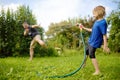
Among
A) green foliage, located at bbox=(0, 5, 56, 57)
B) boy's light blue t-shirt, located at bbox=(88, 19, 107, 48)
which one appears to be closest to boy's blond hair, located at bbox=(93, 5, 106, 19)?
boy's light blue t-shirt, located at bbox=(88, 19, 107, 48)

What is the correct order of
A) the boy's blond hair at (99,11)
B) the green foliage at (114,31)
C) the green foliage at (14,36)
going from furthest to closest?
1. the green foliage at (114,31)
2. the green foliage at (14,36)
3. the boy's blond hair at (99,11)

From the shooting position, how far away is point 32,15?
15.4 metres

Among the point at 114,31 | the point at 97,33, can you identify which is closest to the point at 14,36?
the point at 114,31

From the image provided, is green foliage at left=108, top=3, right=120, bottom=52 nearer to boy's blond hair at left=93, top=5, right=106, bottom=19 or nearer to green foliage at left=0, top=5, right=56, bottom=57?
green foliage at left=0, top=5, right=56, bottom=57

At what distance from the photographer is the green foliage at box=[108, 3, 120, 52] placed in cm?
1728

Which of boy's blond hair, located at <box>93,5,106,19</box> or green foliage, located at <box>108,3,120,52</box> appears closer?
boy's blond hair, located at <box>93,5,106,19</box>

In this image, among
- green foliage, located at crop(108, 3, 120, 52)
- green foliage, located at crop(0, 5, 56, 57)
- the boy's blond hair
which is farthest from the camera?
green foliage, located at crop(108, 3, 120, 52)

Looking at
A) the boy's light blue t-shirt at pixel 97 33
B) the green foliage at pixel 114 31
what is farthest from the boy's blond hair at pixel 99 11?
the green foliage at pixel 114 31

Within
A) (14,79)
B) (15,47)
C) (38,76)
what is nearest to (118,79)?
(38,76)

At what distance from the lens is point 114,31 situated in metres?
17.9

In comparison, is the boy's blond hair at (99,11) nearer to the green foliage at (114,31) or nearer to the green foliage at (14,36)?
the green foliage at (14,36)

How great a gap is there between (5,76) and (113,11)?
12721mm

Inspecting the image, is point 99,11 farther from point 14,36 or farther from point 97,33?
point 14,36

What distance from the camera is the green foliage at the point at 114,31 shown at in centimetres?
1728
